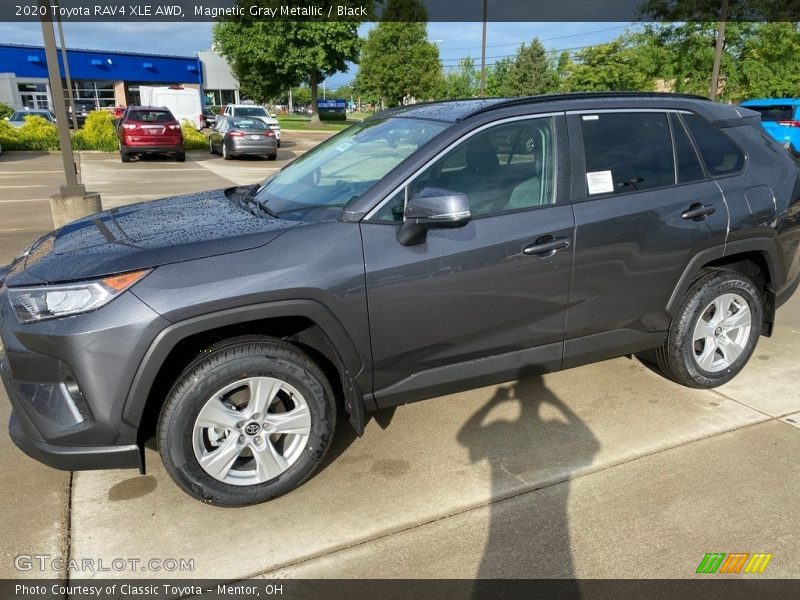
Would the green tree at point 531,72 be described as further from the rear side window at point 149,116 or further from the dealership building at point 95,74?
the rear side window at point 149,116

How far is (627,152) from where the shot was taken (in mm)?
3420

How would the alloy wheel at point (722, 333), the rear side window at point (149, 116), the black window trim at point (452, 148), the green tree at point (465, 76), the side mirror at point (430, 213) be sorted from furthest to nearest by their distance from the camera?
the green tree at point (465, 76) < the rear side window at point (149, 116) < the alloy wheel at point (722, 333) < the black window trim at point (452, 148) < the side mirror at point (430, 213)

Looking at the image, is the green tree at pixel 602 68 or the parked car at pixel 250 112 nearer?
the parked car at pixel 250 112

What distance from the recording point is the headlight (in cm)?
245

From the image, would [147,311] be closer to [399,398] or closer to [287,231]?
[287,231]

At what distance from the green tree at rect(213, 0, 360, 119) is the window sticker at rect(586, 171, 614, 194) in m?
38.4

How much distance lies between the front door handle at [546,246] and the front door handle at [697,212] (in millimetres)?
840

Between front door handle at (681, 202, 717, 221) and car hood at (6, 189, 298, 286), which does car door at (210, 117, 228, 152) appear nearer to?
car hood at (6, 189, 298, 286)

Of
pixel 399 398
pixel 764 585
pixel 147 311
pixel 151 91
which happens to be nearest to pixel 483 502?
pixel 399 398

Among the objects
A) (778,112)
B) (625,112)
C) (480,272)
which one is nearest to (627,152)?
(625,112)

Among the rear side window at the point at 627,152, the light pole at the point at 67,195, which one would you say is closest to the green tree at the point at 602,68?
the light pole at the point at 67,195

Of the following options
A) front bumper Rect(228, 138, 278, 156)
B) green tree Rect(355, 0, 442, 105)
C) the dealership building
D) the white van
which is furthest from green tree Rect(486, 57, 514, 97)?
front bumper Rect(228, 138, 278, 156)

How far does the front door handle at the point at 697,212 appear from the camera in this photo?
3469 mm

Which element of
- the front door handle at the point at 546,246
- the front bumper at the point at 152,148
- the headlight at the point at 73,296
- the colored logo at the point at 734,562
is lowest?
the colored logo at the point at 734,562
